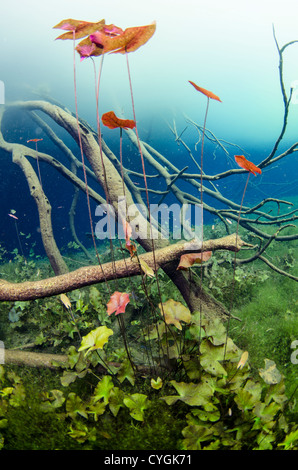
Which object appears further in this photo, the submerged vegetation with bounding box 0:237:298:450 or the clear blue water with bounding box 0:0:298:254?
the clear blue water with bounding box 0:0:298:254

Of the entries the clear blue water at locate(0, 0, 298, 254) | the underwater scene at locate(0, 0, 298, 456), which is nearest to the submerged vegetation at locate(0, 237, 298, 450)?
the underwater scene at locate(0, 0, 298, 456)

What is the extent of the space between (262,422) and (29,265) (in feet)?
15.5

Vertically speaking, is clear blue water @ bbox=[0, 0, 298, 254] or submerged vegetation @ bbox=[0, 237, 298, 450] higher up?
clear blue water @ bbox=[0, 0, 298, 254]

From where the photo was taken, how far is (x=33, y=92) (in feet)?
28.5

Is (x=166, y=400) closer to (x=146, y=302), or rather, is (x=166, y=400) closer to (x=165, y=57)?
(x=146, y=302)

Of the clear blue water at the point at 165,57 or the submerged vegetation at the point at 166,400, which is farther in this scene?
the clear blue water at the point at 165,57

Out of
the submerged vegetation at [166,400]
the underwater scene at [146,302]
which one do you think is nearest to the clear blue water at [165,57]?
the underwater scene at [146,302]

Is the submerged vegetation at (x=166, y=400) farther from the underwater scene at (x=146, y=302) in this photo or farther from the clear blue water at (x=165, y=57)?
the clear blue water at (x=165, y=57)

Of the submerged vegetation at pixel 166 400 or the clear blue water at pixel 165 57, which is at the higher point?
the clear blue water at pixel 165 57

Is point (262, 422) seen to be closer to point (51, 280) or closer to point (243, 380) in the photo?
point (243, 380)

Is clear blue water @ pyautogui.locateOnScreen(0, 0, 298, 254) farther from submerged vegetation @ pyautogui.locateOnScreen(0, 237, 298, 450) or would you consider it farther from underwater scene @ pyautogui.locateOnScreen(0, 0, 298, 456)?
submerged vegetation @ pyautogui.locateOnScreen(0, 237, 298, 450)

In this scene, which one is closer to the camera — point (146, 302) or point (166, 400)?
point (166, 400)

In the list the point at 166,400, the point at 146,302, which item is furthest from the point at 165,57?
the point at 166,400
